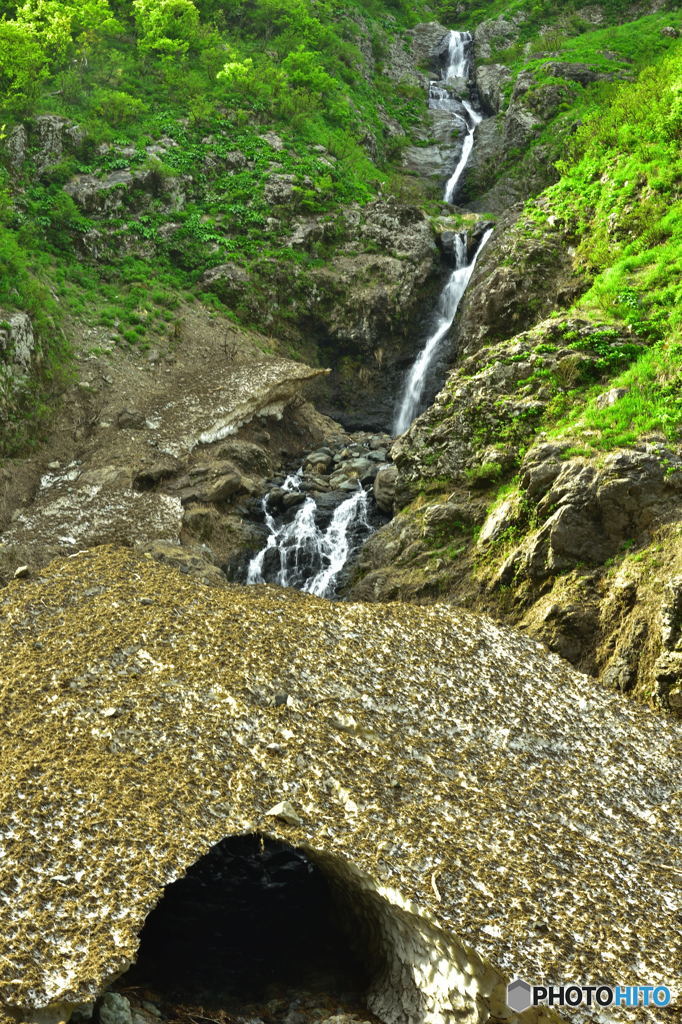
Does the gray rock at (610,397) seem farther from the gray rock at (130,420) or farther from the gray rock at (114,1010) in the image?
the gray rock at (130,420)

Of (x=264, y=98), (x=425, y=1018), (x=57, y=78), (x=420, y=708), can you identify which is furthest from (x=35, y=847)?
(x=264, y=98)

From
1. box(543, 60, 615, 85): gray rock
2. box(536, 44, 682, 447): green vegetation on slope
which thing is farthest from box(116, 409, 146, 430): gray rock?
box(543, 60, 615, 85): gray rock

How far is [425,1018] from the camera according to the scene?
6.95 meters

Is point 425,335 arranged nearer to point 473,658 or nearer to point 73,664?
point 473,658

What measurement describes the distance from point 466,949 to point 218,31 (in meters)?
45.2

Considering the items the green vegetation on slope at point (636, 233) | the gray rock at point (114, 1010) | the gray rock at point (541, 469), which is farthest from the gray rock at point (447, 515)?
the gray rock at point (114, 1010)

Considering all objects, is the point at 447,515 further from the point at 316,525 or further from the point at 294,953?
the point at 294,953

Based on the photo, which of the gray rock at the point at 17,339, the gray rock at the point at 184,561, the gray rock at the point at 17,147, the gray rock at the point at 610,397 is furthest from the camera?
the gray rock at the point at 17,147

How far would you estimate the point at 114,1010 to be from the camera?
630cm

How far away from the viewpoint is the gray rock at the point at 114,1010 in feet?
20.4

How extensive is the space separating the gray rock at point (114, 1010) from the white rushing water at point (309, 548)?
12556 mm

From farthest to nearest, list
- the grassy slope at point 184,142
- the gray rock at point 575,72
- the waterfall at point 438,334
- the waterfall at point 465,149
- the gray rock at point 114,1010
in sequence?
the waterfall at point 465,149 < the gray rock at point 575,72 < the waterfall at point 438,334 < the grassy slope at point 184,142 < the gray rock at point 114,1010

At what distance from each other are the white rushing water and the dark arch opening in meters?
8.85

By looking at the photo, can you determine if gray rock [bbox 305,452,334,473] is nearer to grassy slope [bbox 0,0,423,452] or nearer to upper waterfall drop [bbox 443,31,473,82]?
grassy slope [bbox 0,0,423,452]
